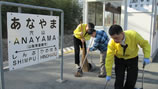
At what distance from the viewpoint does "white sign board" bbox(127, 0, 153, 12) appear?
619 centimetres

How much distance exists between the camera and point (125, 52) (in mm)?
2926

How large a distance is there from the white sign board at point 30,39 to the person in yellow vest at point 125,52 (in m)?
1.51

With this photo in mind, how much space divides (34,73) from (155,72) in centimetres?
365

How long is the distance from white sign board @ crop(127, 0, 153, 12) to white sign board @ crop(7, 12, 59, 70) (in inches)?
140

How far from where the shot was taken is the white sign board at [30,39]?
3.00 m

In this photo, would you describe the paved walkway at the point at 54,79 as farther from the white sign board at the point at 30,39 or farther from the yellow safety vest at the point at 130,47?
the yellow safety vest at the point at 130,47

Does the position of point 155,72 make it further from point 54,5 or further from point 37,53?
point 54,5

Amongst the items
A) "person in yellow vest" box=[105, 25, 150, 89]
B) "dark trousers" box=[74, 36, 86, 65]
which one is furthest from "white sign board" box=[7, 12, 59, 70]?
"person in yellow vest" box=[105, 25, 150, 89]

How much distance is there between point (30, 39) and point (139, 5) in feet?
15.0

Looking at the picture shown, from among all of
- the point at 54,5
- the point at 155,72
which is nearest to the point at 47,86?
the point at 155,72

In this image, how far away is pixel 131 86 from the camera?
318 cm

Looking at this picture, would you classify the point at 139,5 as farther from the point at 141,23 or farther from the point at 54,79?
the point at 54,79

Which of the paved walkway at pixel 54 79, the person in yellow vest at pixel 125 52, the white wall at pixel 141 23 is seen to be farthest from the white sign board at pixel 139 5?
the person in yellow vest at pixel 125 52

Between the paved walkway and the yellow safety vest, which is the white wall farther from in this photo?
the yellow safety vest
